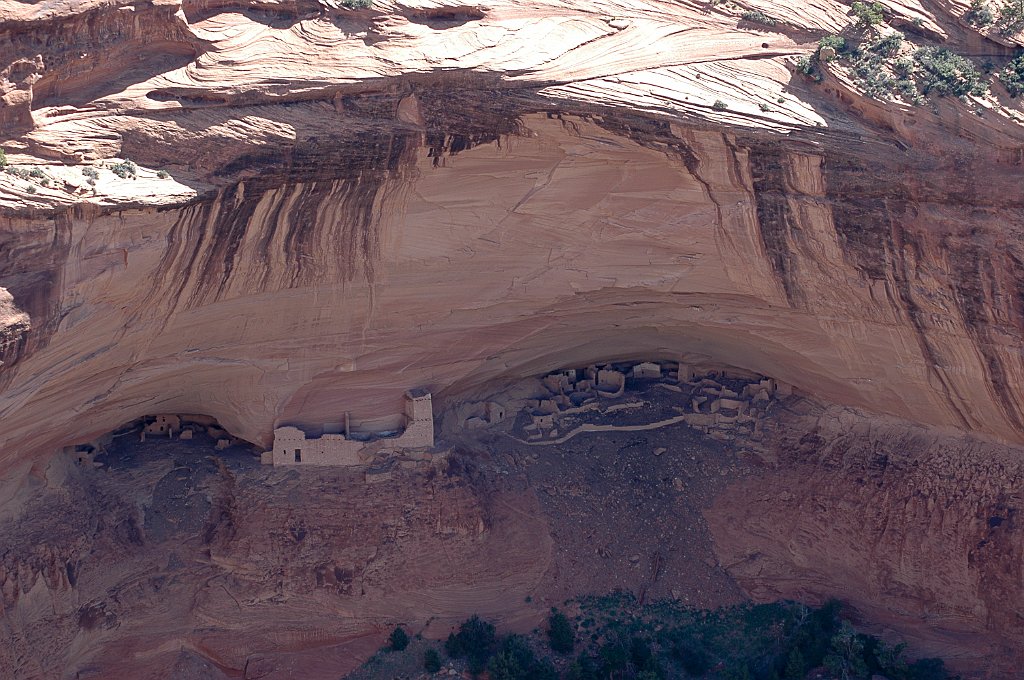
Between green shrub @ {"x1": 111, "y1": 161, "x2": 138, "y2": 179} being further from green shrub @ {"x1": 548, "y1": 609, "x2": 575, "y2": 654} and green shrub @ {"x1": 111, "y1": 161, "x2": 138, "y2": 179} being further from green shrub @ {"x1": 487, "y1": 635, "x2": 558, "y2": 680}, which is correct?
green shrub @ {"x1": 548, "y1": 609, "x2": 575, "y2": 654}

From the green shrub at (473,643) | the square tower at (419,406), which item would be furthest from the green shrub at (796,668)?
the square tower at (419,406)

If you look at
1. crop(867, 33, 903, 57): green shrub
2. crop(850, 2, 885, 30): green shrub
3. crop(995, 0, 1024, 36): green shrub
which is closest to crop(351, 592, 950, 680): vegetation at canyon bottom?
crop(867, 33, 903, 57): green shrub

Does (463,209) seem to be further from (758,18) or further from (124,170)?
(758,18)

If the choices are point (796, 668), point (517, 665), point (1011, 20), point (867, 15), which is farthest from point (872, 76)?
point (517, 665)

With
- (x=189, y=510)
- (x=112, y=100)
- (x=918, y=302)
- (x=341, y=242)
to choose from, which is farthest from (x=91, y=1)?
(x=918, y=302)

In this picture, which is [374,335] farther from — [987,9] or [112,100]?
[987,9]

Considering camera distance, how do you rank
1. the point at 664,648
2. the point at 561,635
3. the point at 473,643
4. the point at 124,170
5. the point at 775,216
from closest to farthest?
the point at 124,170 → the point at 775,216 → the point at 473,643 → the point at 561,635 → the point at 664,648
